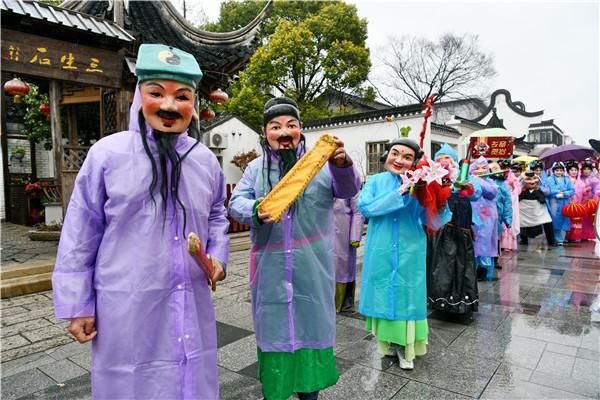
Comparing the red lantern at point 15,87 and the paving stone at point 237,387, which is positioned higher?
the red lantern at point 15,87

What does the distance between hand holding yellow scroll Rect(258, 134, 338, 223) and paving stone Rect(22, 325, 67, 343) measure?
3414 millimetres

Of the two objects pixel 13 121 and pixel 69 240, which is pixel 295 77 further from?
pixel 69 240

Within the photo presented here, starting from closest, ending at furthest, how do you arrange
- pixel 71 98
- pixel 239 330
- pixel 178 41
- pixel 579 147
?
pixel 239 330
pixel 178 41
pixel 71 98
pixel 579 147

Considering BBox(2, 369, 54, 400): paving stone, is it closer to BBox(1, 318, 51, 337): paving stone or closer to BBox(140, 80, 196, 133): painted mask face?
BBox(1, 318, 51, 337): paving stone

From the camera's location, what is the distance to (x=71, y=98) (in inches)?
392

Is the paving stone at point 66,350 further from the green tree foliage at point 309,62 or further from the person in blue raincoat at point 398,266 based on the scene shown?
the green tree foliage at point 309,62

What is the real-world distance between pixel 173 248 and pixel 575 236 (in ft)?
41.5

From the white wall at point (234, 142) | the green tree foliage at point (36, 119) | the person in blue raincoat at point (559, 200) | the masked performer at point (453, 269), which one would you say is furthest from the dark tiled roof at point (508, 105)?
the green tree foliage at point (36, 119)

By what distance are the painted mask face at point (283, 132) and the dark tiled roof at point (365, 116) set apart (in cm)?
1343

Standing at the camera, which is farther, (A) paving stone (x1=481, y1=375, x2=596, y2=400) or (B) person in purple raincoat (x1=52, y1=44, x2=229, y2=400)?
(A) paving stone (x1=481, y1=375, x2=596, y2=400)

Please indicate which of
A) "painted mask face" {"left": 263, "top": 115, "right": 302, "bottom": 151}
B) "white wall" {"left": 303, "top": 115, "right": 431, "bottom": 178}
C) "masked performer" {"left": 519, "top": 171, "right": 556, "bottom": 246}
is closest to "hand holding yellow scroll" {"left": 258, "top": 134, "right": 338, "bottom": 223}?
"painted mask face" {"left": 263, "top": 115, "right": 302, "bottom": 151}

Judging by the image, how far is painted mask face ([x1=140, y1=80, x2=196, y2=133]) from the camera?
6.11 ft

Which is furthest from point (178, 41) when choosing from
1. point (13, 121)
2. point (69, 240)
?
point (13, 121)

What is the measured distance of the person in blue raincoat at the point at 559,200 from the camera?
424 inches
